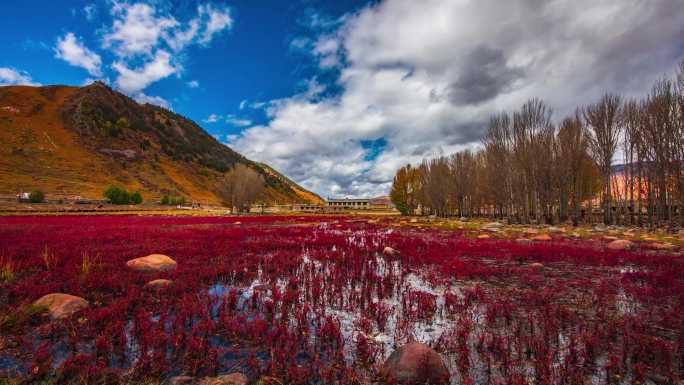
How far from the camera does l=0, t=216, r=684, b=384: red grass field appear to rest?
12.2ft

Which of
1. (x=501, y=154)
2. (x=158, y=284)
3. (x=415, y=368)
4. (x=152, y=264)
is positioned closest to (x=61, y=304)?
(x=158, y=284)

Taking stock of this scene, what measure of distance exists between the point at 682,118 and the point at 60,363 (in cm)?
3858

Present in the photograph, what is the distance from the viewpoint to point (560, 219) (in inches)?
1489

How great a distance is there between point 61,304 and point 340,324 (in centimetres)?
546

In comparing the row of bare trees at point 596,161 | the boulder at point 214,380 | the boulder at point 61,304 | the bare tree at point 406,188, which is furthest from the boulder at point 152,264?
the bare tree at point 406,188

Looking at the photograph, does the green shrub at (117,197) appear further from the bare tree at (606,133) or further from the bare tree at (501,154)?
the bare tree at (606,133)

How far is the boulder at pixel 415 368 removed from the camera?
3448 millimetres

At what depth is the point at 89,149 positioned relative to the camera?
428ft

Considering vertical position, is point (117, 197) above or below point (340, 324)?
above

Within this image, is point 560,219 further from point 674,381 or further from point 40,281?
point 40,281

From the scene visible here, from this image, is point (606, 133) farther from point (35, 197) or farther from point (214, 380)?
point (35, 197)

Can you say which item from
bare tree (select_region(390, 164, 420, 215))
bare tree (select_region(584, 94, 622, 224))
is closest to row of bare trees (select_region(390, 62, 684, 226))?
bare tree (select_region(584, 94, 622, 224))

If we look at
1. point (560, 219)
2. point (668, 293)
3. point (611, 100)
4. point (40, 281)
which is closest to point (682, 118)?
point (611, 100)

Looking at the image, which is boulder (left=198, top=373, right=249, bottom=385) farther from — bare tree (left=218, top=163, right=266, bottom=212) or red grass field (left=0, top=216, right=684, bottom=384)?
bare tree (left=218, top=163, right=266, bottom=212)
